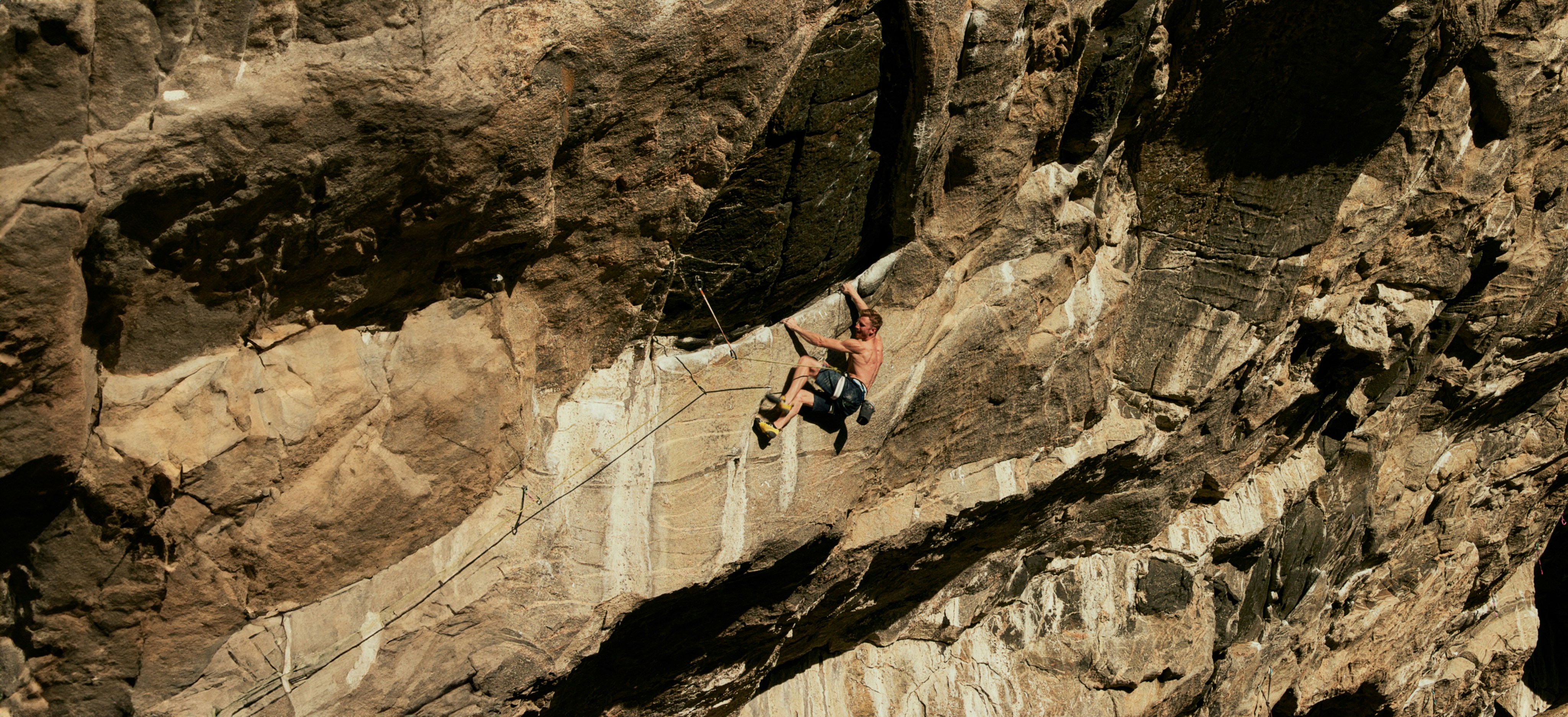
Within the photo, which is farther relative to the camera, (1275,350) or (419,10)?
(1275,350)

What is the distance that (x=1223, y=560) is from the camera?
9242mm

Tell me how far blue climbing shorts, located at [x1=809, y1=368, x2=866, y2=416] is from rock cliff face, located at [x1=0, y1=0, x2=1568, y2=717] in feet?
0.87

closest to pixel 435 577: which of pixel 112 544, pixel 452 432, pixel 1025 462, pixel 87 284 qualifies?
pixel 452 432

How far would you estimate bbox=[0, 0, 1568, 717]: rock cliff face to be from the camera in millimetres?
3834

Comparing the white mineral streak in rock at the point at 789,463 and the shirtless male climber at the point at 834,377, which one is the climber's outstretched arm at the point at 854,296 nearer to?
the shirtless male climber at the point at 834,377

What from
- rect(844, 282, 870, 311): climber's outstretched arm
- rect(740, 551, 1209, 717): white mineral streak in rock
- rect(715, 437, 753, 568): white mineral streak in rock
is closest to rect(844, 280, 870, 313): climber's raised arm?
rect(844, 282, 870, 311): climber's outstretched arm

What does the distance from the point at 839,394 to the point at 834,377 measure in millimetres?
103

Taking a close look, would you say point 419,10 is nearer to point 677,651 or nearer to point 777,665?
point 677,651

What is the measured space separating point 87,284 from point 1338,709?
13.3 m

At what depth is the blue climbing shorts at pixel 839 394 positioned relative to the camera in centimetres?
590

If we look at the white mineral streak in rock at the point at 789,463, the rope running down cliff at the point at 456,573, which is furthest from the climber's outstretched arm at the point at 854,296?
the white mineral streak in rock at the point at 789,463

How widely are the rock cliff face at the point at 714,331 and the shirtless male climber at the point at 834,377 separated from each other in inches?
6.7

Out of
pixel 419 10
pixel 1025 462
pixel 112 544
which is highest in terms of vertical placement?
pixel 419 10

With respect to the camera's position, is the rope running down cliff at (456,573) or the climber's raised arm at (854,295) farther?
the climber's raised arm at (854,295)
